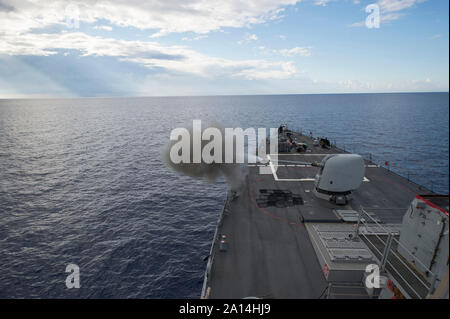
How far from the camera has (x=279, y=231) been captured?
2022 centimetres

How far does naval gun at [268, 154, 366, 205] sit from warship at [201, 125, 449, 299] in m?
0.09

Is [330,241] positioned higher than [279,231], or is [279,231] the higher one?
[330,241]

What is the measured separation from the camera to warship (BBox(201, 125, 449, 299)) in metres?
11.4

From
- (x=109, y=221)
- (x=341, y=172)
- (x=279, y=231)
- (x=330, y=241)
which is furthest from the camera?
(x=109, y=221)

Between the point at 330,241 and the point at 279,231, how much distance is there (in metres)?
4.04

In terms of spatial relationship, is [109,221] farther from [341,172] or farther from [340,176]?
[341,172]

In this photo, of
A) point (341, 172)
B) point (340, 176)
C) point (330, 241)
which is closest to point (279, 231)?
point (330, 241)

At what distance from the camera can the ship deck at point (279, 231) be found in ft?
47.8

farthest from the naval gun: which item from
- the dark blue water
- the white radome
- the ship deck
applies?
the dark blue water

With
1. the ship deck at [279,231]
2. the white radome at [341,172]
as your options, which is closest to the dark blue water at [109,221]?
the ship deck at [279,231]

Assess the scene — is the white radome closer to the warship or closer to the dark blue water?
the warship
